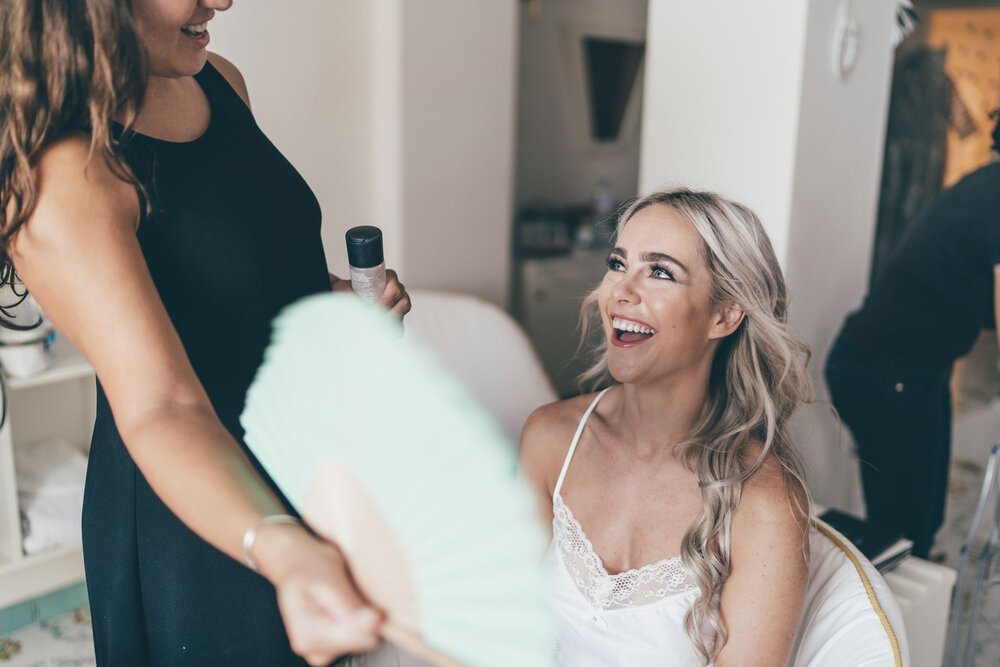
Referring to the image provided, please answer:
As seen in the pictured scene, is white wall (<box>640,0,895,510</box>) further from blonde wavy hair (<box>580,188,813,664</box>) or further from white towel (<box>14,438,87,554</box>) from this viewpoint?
white towel (<box>14,438,87,554</box>)

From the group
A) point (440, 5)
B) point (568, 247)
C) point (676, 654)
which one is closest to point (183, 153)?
point (676, 654)

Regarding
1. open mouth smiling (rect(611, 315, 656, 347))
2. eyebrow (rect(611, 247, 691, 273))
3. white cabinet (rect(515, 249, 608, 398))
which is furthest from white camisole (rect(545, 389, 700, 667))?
white cabinet (rect(515, 249, 608, 398))

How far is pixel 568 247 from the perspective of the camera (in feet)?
12.3

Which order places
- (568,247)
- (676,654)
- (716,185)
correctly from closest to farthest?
(676,654) → (716,185) → (568,247)

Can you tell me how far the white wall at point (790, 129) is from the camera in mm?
1959

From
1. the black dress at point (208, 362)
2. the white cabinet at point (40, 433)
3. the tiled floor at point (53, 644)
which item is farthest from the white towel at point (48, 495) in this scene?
the black dress at point (208, 362)

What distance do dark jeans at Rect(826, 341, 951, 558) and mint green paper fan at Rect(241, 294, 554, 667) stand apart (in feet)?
3.20

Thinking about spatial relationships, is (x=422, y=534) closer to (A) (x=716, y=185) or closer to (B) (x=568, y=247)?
(A) (x=716, y=185)

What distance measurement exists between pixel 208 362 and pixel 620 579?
0.72 meters

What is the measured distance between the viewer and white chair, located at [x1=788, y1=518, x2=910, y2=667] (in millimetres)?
1184

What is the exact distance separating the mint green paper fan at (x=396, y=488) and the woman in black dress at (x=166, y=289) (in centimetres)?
4

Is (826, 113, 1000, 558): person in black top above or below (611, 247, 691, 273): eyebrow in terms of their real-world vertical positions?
below

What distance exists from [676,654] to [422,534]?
552 mm

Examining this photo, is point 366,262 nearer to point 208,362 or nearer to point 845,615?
point 208,362
